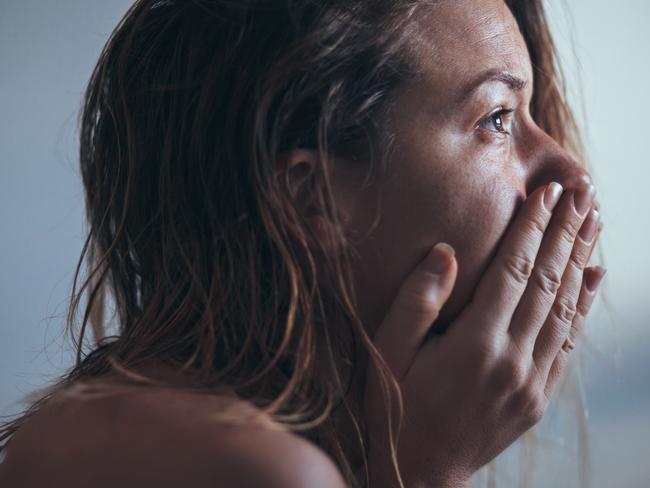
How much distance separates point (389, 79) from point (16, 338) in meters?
0.83

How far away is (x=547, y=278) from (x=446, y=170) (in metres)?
0.20

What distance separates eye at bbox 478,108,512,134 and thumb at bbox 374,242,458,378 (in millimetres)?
167

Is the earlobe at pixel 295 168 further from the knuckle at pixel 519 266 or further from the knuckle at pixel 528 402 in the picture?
the knuckle at pixel 528 402

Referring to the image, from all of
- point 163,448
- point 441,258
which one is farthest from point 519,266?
point 163,448

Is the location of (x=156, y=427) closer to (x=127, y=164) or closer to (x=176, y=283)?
(x=176, y=283)

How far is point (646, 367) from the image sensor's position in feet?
4.80

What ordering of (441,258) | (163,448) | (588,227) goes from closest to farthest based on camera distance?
1. (163,448)
2. (441,258)
3. (588,227)

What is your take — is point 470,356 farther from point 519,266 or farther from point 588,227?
point 588,227

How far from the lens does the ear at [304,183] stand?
2.77 feet

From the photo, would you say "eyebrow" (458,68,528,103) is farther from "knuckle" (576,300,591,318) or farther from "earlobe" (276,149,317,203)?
"knuckle" (576,300,591,318)

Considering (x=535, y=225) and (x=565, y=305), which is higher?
(x=535, y=225)

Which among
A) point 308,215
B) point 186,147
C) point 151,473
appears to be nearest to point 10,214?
point 186,147

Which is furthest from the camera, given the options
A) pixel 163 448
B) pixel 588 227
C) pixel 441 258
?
pixel 588 227

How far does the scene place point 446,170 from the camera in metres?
0.87
